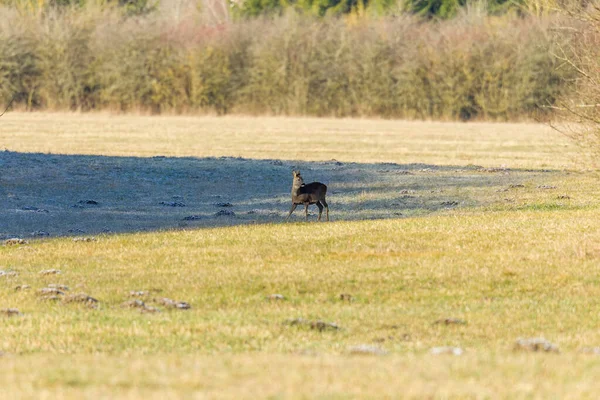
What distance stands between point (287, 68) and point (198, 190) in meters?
52.7

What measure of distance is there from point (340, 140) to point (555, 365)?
4536 centimetres

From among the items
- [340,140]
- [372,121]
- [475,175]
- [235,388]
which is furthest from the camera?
[372,121]

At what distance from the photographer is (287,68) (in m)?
83.1

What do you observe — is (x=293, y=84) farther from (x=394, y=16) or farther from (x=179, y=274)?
(x=179, y=274)

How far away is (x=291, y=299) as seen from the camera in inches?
577

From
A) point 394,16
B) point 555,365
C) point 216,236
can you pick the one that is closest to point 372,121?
point 394,16

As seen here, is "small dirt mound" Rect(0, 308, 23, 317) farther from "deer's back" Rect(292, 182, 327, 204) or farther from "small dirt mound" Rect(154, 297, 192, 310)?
"deer's back" Rect(292, 182, 327, 204)

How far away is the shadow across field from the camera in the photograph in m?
24.2

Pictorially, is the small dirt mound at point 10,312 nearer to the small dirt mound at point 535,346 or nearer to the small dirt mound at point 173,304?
the small dirt mound at point 173,304

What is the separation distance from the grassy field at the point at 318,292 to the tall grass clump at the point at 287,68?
4546 cm

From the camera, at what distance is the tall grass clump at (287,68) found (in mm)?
79125

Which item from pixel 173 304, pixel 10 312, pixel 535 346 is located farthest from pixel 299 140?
pixel 535 346

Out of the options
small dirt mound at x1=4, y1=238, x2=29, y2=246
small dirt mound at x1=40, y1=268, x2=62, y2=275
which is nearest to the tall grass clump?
small dirt mound at x1=4, y1=238, x2=29, y2=246

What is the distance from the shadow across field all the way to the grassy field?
0.46ft
